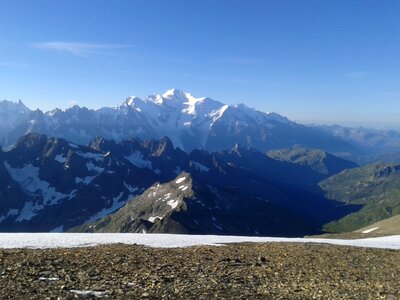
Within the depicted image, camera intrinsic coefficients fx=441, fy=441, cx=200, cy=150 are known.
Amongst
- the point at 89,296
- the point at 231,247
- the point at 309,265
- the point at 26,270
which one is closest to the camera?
the point at 89,296

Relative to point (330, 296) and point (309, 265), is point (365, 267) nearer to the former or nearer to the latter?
point (309, 265)

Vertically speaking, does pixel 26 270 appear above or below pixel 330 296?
above

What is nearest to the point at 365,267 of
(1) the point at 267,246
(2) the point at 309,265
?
(2) the point at 309,265

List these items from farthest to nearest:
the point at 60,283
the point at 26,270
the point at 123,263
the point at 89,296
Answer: the point at 123,263
the point at 26,270
the point at 60,283
the point at 89,296

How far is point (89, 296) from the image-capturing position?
16.8 metres

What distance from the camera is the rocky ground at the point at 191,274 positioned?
706 inches

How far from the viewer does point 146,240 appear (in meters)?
34.7

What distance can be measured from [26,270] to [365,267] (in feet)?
61.5

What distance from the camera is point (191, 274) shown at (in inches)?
839

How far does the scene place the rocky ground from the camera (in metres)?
17.9

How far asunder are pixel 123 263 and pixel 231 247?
10.6 meters

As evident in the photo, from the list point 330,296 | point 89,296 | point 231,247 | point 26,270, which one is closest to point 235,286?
point 330,296

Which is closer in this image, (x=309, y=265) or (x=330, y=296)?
(x=330, y=296)

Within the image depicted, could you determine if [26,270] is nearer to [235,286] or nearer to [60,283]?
[60,283]
